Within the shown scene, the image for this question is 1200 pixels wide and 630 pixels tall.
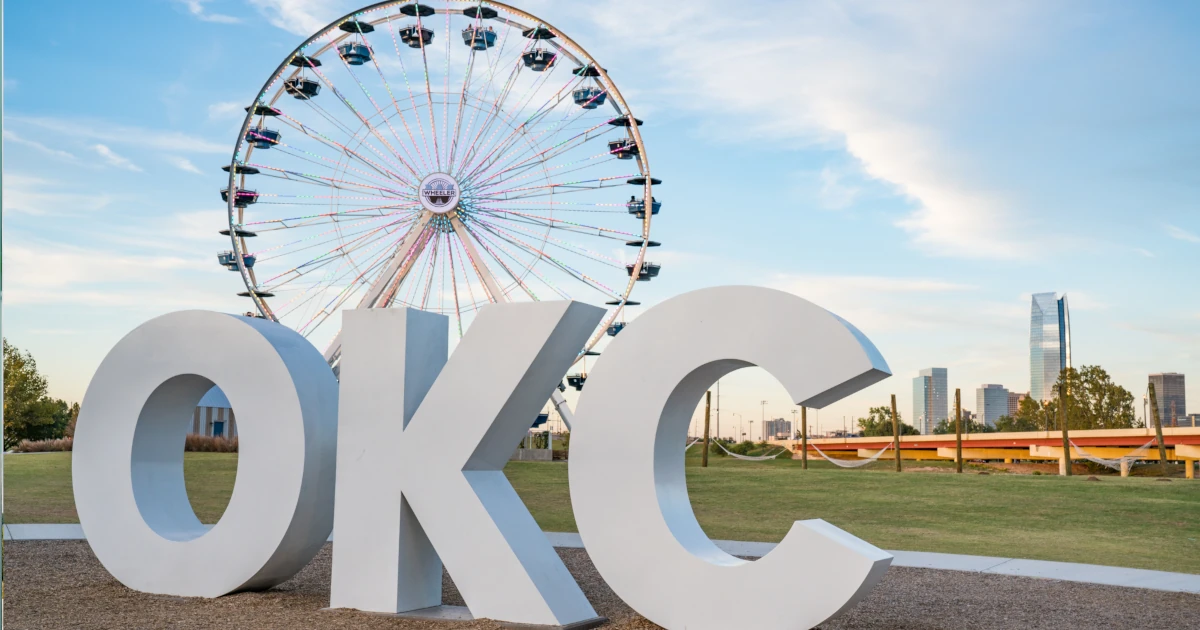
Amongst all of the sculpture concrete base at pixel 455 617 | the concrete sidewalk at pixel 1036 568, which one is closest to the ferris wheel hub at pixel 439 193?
the concrete sidewalk at pixel 1036 568

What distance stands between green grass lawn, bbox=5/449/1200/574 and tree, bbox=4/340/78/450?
2.77 feet

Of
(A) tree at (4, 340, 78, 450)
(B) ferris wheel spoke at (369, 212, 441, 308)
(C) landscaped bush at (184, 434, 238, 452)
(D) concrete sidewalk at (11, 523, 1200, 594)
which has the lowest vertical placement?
(D) concrete sidewalk at (11, 523, 1200, 594)

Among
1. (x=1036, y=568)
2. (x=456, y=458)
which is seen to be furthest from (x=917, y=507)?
(x=456, y=458)

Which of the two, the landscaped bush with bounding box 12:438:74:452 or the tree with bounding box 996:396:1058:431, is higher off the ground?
the tree with bounding box 996:396:1058:431

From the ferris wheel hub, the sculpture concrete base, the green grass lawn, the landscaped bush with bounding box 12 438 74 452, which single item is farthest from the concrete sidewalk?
the landscaped bush with bounding box 12 438 74 452

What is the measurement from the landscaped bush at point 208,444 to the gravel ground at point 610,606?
21.7 m

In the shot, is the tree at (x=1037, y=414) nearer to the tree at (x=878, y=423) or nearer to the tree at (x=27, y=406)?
the tree at (x=878, y=423)

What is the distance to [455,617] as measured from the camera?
6.96m

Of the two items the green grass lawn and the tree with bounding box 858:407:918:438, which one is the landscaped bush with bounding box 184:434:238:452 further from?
the tree with bounding box 858:407:918:438

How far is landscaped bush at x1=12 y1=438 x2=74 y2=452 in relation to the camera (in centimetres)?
2686

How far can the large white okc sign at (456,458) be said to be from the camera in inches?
237

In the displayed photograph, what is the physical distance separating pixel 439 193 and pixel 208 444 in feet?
41.8

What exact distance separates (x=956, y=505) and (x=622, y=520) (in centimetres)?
1363

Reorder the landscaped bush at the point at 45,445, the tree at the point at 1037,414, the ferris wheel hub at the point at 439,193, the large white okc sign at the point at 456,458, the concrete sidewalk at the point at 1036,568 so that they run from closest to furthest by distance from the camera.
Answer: the large white okc sign at the point at 456,458 < the concrete sidewalk at the point at 1036,568 < the ferris wheel hub at the point at 439,193 < the landscaped bush at the point at 45,445 < the tree at the point at 1037,414
